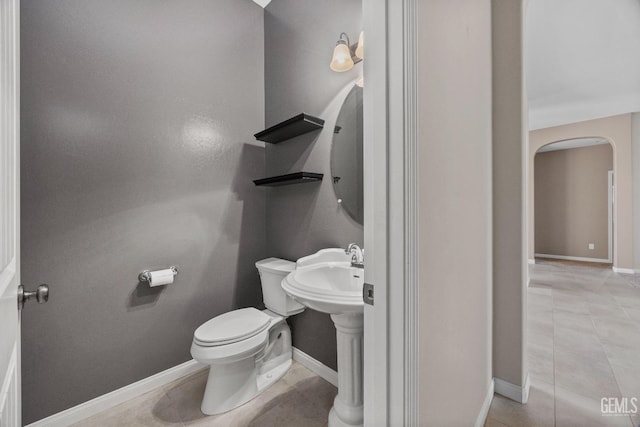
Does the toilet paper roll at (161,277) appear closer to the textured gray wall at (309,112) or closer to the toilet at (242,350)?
the toilet at (242,350)

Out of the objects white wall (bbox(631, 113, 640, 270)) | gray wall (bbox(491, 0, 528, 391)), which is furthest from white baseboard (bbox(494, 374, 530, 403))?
white wall (bbox(631, 113, 640, 270))

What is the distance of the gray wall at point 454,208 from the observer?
0.72m

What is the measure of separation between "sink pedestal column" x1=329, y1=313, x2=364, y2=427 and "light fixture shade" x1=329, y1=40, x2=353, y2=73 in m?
1.40

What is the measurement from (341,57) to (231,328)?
1700mm

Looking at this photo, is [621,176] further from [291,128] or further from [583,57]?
[291,128]

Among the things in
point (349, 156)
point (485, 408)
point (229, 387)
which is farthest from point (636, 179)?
point (229, 387)

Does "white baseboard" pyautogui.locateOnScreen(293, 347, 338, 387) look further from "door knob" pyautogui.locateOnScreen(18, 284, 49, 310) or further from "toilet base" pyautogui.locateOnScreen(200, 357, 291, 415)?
"door knob" pyautogui.locateOnScreen(18, 284, 49, 310)

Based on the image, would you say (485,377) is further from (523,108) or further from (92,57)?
(92,57)

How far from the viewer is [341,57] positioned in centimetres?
153

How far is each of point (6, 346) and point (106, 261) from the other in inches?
44.2

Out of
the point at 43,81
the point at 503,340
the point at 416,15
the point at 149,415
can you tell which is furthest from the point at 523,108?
the point at 149,415

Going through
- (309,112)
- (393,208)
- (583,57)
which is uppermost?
(583,57)

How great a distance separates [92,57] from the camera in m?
1.48

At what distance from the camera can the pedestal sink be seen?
105cm
